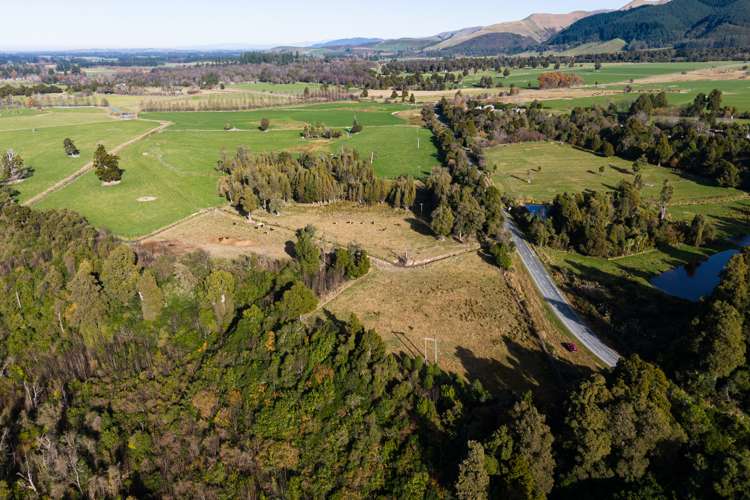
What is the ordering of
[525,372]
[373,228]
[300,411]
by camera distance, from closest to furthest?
[300,411] < [525,372] < [373,228]

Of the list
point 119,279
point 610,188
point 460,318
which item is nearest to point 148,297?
point 119,279

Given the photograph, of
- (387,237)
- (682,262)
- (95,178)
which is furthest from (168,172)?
(682,262)

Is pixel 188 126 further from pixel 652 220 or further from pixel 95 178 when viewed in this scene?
pixel 652 220

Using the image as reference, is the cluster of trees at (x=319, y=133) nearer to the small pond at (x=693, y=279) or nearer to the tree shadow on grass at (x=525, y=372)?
the small pond at (x=693, y=279)

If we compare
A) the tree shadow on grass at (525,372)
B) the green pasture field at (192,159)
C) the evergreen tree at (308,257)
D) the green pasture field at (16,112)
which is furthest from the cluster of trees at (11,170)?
the tree shadow on grass at (525,372)

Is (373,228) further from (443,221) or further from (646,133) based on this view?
(646,133)
